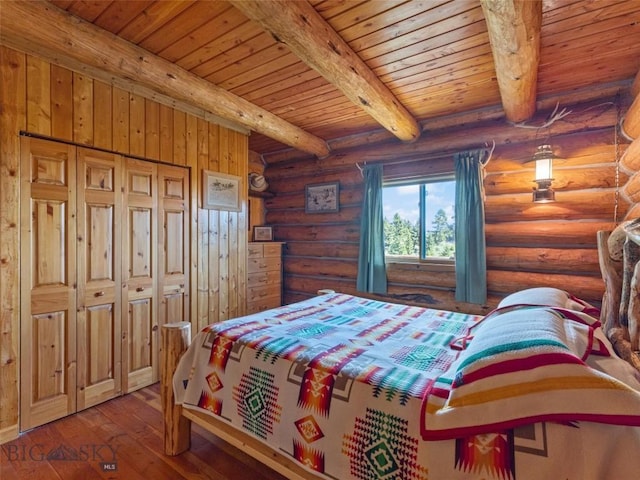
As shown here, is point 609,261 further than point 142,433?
No

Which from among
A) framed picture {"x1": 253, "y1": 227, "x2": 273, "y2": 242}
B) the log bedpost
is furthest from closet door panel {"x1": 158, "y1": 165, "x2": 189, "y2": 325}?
the log bedpost

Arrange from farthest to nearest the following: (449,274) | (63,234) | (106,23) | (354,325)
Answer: (449,274) < (63,234) < (354,325) < (106,23)

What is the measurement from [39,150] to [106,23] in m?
0.96

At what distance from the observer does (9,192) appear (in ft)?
6.34

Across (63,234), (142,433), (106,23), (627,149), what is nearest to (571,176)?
(627,149)

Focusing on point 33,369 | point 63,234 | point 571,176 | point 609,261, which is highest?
point 571,176

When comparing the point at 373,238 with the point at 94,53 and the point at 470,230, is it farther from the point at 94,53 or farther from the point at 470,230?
the point at 94,53

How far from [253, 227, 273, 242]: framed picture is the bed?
2.38m

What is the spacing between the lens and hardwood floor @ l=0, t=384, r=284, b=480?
1.70 metres

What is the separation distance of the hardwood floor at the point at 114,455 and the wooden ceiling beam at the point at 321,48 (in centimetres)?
243

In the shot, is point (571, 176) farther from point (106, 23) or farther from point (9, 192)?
point (9, 192)

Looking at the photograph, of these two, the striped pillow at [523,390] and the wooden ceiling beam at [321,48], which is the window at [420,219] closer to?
the wooden ceiling beam at [321,48]

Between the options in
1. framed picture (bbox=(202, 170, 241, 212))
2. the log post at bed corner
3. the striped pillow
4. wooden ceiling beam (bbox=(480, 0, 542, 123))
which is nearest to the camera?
the striped pillow

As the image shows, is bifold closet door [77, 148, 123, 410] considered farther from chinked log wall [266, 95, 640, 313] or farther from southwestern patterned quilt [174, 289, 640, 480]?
chinked log wall [266, 95, 640, 313]
